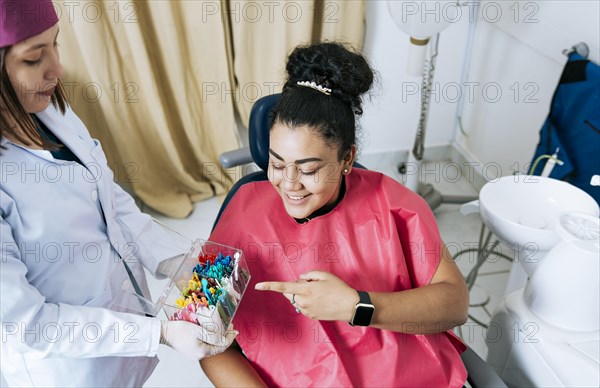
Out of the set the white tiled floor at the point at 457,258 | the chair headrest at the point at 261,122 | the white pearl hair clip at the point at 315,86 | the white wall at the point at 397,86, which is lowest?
the white tiled floor at the point at 457,258

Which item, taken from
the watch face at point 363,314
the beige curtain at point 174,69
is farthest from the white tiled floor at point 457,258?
the watch face at point 363,314

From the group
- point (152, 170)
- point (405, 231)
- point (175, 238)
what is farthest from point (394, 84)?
point (175, 238)

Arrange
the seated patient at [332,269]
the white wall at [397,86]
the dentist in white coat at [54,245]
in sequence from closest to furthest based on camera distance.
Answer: the dentist in white coat at [54,245] < the seated patient at [332,269] < the white wall at [397,86]

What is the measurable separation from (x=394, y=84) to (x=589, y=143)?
48.3 inches

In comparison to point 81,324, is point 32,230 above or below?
above

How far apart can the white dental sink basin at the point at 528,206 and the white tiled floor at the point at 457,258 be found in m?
0.70

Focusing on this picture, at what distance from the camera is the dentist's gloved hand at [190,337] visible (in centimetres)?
102

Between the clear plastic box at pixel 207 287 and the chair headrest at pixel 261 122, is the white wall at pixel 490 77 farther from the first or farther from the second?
the clear plastic box at pixel 207 287

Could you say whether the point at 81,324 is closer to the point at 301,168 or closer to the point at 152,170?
the point at 301,168

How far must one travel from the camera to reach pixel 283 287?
1085 millimetres

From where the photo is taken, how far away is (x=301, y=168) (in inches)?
46.4

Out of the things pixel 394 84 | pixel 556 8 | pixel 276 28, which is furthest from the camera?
pixel 394 84

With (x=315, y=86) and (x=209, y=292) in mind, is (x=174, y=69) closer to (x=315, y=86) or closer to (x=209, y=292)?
(x=315, y=86)

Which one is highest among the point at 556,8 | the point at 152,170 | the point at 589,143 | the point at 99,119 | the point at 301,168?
the point at 556,8
